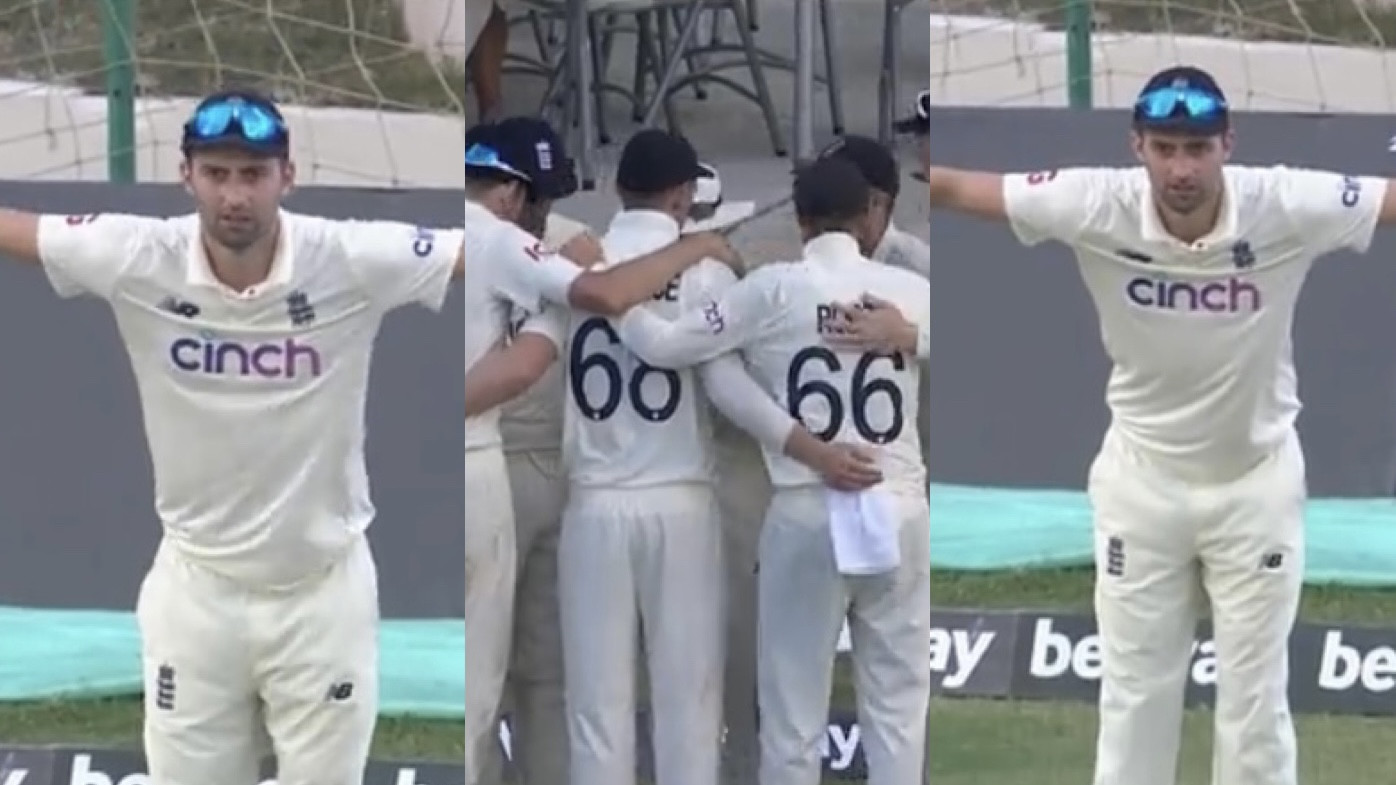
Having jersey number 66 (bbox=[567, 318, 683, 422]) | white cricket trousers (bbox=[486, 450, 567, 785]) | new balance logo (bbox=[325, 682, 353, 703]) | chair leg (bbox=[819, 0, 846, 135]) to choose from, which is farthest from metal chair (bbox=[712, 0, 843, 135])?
new balance logo (bbox=[325, 682, 353, 703])

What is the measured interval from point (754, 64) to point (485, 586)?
0.81m

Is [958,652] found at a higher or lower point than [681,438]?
lower

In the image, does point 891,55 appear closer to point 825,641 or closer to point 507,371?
point 507,371

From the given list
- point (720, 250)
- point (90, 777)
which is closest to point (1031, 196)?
point (720, 250)

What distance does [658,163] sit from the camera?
3480 mm

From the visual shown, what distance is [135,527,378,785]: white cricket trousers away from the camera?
3.37 meters

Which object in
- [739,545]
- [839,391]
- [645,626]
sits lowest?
[645,626]

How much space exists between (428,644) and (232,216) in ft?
2.32

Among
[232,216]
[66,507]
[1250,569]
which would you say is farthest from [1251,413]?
[66,507]

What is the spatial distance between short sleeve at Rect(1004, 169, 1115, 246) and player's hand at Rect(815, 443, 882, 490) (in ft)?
1.21

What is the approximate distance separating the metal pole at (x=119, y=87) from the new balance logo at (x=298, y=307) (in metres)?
0.36

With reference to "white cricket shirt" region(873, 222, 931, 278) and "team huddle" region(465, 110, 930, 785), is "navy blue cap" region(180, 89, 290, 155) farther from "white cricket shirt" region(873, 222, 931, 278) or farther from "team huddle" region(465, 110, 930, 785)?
"white cricket shirt" region(873, 222, 931, 278)

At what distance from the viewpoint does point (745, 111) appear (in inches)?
138

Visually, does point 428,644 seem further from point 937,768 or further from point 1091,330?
point 1091,330
